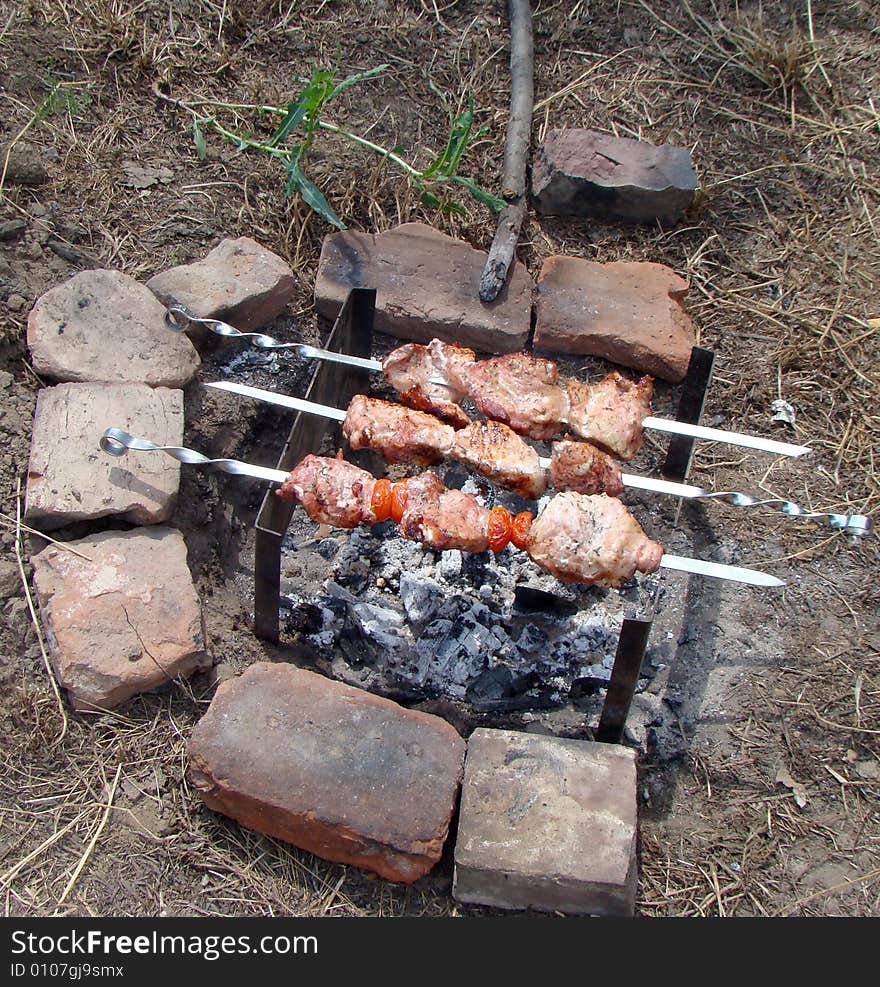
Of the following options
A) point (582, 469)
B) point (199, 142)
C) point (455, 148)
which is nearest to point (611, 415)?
point (582, 469)

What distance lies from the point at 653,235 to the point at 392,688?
259 centimetres

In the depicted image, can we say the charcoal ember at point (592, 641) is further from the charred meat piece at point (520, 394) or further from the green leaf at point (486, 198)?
the green leaf at point (486, 198)

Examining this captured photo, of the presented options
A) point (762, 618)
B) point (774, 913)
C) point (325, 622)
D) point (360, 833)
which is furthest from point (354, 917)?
point (762, 618)

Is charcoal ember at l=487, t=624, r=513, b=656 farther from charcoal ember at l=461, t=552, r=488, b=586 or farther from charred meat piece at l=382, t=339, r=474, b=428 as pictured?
charred meat piece at l=382, t=339, r=474, b=428

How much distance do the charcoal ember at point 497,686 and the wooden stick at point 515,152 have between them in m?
1.63

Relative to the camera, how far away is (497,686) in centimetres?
317

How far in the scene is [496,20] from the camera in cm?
487

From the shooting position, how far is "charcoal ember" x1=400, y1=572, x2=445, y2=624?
10.9 feet

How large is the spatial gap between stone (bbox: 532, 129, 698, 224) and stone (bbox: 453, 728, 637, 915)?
106 inches

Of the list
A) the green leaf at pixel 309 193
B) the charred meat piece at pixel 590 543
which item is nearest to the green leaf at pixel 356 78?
the green leaf at pixel 309 193

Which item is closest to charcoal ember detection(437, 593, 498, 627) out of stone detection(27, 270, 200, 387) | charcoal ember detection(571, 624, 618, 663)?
charcoal ember detection(571, 624, 618, 663)

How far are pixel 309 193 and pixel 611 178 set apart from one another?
144 cm

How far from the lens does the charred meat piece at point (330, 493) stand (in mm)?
2854

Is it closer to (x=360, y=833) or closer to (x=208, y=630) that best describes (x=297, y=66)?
(x=208, y=630)
